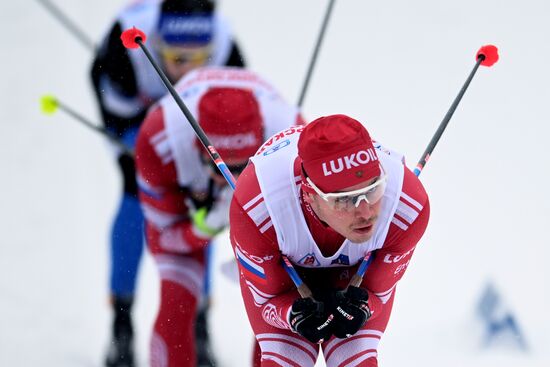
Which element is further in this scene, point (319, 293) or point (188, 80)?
point (188, 80)

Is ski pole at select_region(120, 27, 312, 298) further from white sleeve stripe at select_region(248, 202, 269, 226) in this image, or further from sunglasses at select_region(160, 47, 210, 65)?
sunglasses at select_region(160, 47, 210, 65)

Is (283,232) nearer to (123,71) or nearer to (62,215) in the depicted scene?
(123,71)

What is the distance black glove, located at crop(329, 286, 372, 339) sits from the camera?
3.79m

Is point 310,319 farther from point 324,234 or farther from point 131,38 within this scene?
point 131,38

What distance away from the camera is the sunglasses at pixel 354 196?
352 centimetres

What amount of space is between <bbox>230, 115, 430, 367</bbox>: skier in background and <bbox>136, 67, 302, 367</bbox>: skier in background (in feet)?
2.52

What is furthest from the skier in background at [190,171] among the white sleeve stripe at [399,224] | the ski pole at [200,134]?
the white sleeve stripe at [399,224]

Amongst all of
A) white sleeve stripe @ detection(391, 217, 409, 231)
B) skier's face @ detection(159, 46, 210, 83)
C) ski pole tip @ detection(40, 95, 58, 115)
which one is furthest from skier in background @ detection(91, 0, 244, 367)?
white sleeve stripe @ detection(391, 217, 409, 231)

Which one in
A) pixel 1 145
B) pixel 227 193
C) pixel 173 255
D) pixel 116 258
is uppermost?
pixel 227 193

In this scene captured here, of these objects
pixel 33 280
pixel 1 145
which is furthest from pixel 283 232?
pixel 1 145

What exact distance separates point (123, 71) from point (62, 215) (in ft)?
5.84

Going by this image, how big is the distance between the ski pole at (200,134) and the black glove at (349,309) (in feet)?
0.42

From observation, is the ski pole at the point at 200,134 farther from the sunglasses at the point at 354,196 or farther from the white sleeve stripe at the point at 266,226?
the sunglasses at the point at 354,196

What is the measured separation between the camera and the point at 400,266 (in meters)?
4.02
